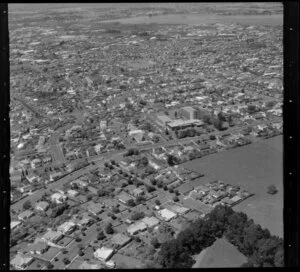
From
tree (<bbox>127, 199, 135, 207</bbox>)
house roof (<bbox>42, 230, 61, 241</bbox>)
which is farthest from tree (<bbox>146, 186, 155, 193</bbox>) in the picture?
house roof (<bbox>42, 230, 61, 241</bbox>)

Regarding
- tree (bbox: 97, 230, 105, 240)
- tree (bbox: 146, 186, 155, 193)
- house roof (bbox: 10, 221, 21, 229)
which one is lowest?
tree (bbox: 97, 230, 105, 240)

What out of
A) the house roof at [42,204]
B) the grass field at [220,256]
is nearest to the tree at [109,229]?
the house roof at [42,204]

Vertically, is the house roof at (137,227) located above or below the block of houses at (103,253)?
below

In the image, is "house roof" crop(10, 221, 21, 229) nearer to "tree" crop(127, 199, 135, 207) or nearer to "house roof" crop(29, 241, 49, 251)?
"house roof" crop(29, 241, 49, 251)

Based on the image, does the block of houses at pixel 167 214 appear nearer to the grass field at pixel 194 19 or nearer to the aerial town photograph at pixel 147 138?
the aerial town photograph at pixel 147 138

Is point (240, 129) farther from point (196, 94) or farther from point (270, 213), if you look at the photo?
point (270, 213)

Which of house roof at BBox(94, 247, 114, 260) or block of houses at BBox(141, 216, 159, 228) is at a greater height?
house roof at BBox(94, 247, 114, 260)

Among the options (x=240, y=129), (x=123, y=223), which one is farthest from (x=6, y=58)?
(x=240, y=129)

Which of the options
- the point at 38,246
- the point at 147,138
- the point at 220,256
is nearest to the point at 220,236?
the point at 220,256
